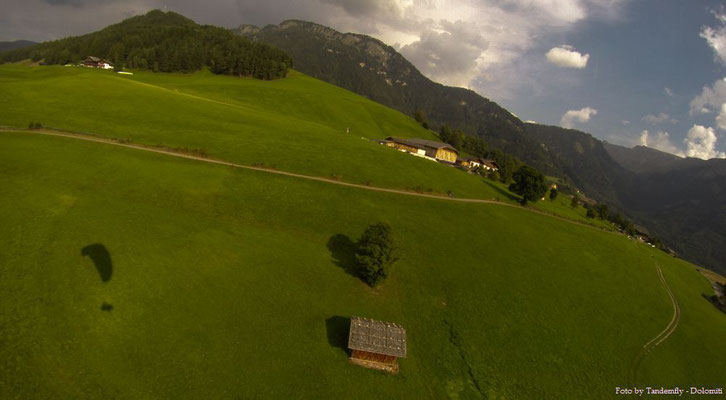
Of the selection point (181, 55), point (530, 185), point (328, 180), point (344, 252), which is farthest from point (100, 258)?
point (181, 55)

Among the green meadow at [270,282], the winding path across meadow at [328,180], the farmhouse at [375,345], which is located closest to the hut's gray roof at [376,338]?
the farmhouse at [375,345]

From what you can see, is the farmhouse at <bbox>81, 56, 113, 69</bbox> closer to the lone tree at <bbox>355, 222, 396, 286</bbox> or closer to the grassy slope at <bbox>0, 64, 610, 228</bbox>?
the grassy slope at <bbox>0, 64, 610, 228</bbox>

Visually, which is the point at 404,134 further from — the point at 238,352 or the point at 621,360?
the point at 238,352

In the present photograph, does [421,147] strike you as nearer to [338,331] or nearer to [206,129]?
[206,129]

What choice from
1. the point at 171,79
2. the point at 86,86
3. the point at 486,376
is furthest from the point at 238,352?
the point at 171,79

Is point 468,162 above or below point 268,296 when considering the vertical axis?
above

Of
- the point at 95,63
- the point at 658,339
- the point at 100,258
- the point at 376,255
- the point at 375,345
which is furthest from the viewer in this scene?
the point at 95,63

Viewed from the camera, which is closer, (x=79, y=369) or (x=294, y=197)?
(x=79, y=369)

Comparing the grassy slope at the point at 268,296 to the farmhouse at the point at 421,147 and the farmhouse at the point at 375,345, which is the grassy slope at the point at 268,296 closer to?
the farmhouse at the point at 375,345
